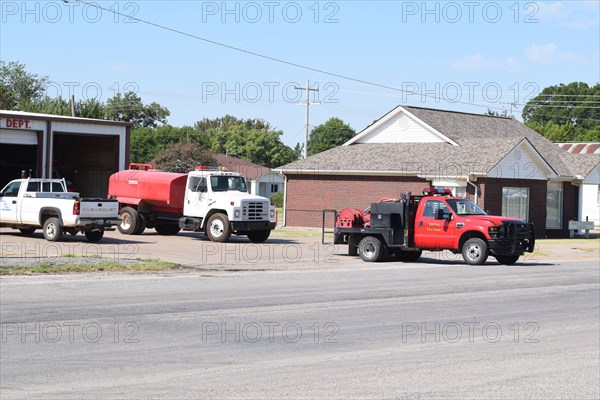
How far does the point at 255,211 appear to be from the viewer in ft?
105

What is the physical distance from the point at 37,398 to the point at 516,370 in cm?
585

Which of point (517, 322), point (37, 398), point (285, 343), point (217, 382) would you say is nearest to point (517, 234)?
point (517, 322)

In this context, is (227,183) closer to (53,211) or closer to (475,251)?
(53,211)

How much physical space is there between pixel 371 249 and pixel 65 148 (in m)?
23.0

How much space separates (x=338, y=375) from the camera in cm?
1059

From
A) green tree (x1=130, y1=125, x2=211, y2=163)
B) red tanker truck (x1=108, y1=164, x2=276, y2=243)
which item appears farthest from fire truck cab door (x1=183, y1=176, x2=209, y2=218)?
green tree (x1=130, y1=125, x2=211, y2=163)

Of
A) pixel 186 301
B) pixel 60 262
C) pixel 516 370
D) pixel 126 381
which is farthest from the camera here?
pixel 60 262

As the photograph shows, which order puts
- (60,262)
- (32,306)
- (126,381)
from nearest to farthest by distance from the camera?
(126,381), (32,306), (60,262)

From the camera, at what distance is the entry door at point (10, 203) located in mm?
30031

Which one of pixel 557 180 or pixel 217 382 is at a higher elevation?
pixel 557 180

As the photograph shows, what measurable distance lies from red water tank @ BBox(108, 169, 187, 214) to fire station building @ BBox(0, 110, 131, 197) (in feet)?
13.5

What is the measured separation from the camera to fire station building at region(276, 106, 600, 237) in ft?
137

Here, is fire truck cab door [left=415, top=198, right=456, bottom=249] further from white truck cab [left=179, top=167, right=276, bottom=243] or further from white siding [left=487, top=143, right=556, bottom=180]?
white siding [left=487, top=143, right=556, bottom=180]

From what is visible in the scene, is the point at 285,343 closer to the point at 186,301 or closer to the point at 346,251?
the point at 186,301
